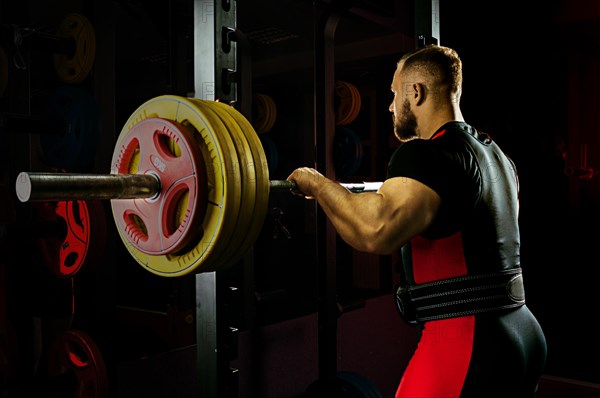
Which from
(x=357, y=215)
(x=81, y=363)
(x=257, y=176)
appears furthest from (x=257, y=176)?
(x=81, y=363)

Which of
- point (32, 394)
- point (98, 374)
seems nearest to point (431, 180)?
point (98, 374)

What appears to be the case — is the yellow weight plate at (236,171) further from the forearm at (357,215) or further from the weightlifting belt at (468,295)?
the weightlifting belt at (468,295)

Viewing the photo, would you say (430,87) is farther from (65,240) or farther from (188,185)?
(65,240)

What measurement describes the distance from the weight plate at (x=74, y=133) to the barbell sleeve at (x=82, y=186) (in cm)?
116

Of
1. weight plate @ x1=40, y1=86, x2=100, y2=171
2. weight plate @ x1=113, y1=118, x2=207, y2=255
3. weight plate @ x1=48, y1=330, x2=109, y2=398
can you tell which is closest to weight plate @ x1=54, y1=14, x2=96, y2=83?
weight plate @ x1=40, y1=86, x2=100, y2=171

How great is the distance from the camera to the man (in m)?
1.13

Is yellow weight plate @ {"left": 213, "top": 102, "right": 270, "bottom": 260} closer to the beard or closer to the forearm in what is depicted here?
the forearm

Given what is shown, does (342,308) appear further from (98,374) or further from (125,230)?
(125,230)

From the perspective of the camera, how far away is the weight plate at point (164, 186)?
0.99 metres

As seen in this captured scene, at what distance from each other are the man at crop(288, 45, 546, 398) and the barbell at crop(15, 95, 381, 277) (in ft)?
0.76

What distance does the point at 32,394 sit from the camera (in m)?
1.89

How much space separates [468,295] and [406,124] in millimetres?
401

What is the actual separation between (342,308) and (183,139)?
5.21 feet

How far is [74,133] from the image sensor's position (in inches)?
83.2
